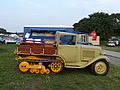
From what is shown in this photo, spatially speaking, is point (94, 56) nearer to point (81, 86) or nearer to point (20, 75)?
point (81, 86)

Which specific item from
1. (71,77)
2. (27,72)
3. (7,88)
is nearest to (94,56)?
(71,77)

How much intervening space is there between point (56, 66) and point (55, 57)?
0.39 meters

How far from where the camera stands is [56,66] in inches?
264

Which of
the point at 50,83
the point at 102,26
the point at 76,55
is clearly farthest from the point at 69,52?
the point at 102,26

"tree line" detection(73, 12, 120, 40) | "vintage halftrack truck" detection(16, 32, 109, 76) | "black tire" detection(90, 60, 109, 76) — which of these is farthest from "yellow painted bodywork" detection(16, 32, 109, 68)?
"tree line" detection(73, 12, 120, 40)

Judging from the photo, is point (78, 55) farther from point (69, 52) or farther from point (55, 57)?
point (55, 57)

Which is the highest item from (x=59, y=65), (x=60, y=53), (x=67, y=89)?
(x=60, y=53)

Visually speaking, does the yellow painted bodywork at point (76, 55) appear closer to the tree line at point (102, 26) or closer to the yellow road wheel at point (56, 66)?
the yellow road wheel at point (56, 66)

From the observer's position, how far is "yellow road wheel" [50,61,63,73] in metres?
6.65

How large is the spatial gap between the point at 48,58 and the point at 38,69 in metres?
0.64

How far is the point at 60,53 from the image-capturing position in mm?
6734

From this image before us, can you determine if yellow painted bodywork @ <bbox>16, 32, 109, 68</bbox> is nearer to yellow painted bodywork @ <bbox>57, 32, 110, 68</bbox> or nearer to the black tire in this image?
yellow painted bodywork @ <bbox>57, 32, 110, 68</bbox>

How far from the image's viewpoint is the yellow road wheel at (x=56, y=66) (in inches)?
262

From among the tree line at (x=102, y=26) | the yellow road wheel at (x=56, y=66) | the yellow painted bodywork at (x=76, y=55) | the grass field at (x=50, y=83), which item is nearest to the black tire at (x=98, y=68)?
the yellow painted bodywork at (x=76, y=55)
